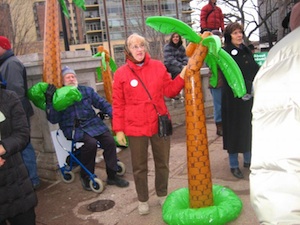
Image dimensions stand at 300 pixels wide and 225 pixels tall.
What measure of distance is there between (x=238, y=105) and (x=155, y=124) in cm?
122

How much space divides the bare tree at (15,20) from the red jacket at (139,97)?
34.7 ft

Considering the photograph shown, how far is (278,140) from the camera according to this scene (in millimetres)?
1052

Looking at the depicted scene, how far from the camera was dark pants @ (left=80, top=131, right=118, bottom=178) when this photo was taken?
4.02 meters

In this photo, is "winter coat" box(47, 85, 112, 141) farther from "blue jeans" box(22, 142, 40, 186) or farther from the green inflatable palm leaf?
the green inflatable palm leaf

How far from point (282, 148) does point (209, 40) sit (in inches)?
76.2

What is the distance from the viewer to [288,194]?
3.40 ft

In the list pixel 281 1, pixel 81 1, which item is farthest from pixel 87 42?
pixel 81 1

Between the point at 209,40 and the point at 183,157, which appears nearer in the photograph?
the point at 209,40

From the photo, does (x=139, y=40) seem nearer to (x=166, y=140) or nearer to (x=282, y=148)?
(x=166, y=140)

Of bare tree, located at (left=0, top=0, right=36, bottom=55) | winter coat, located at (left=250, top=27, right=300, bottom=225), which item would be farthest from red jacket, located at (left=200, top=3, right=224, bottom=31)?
bare tree, located at (left=0, top=0, right=36, bottom=55)

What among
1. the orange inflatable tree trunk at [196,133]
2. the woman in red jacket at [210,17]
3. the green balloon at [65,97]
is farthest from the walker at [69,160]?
the woman in red jacket at [210,17]

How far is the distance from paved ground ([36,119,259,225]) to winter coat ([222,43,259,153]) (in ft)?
1.55

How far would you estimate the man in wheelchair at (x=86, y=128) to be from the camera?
4027 millimetres

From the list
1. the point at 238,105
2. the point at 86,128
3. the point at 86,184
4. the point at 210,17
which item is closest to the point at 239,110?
the point at 238,105
